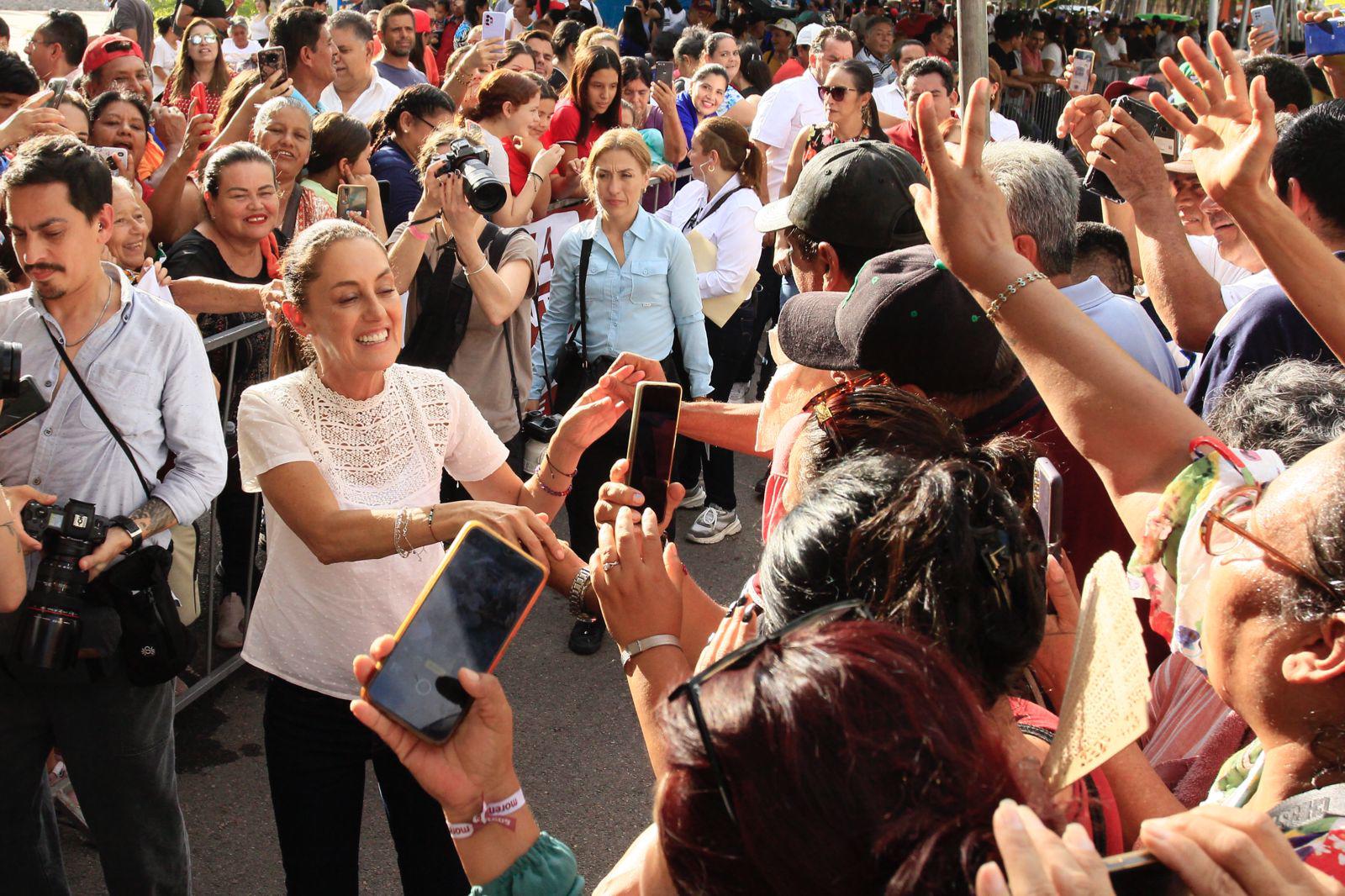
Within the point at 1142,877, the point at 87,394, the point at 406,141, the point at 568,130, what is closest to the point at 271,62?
the point at 406,141

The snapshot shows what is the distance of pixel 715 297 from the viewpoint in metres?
5.91

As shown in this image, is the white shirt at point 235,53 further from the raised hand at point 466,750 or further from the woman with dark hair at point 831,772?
the woman with dark hair at point 831,772

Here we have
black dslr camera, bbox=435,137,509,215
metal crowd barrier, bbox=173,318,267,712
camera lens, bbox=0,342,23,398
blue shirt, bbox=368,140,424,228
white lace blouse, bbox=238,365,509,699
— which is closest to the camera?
camera lens, bbox=0,342,23,398

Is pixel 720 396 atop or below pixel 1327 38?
below

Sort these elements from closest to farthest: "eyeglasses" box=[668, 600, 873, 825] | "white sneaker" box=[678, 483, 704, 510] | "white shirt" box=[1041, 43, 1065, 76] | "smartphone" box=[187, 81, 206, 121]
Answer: "eyeglasses" box=[668, 600, 873, 825] < "white sneaker" box=[678, 483, 704, 510] < "smartphone" box=[187, 81, 206, 121] < "white shirt" box=[1041, 43, 1065, 76]

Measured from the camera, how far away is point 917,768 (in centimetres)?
107

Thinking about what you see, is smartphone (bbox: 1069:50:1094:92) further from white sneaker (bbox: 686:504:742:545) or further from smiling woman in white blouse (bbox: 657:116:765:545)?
white sneaker (bbox: 686:504:742:545)

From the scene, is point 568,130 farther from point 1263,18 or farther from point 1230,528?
point 1230,528

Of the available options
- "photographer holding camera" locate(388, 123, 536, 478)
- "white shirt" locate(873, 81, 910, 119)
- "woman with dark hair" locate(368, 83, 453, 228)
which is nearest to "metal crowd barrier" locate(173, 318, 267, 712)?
"photographer holding camera" locate(388, 123, 536, 478)

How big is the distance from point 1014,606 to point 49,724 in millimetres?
2330

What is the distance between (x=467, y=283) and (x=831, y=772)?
12.3 ft

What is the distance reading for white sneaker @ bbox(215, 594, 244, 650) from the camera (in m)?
4.27

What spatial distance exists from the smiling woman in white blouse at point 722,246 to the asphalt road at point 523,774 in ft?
4.02

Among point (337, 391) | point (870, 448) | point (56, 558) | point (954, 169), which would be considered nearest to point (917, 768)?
point (870, 448)
